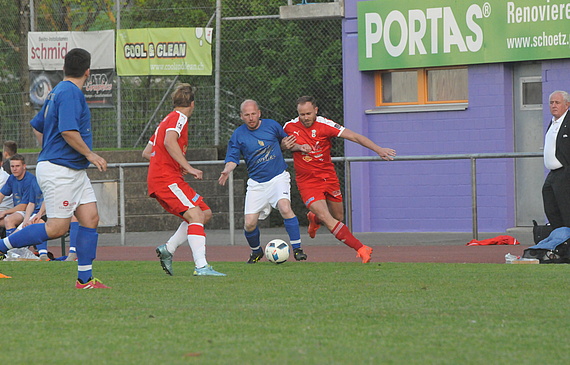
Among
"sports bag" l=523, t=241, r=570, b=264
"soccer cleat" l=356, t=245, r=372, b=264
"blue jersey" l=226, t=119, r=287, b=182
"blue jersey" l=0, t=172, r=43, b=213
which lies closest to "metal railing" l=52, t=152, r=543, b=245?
"blue jersey" l=0, t=172, r=43, b=213

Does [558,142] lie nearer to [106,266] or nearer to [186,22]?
[106,266]

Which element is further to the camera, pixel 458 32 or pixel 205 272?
pixel 458 32

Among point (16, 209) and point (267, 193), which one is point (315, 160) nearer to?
point (267, 193)

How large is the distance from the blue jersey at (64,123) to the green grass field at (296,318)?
109cm

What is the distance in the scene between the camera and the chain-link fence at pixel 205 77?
2023cm

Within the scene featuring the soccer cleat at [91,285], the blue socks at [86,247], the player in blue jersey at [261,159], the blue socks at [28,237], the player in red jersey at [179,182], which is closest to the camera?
the blue socks at [86,247]

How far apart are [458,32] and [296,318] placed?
11.7 m

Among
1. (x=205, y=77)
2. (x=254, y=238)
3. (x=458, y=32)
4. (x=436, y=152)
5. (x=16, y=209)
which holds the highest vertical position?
(x=458, y=32)

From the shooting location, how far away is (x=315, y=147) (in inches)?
463

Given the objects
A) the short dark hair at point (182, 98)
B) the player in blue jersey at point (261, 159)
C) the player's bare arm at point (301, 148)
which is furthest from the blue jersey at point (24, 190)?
the short dark hair at point (182, 98)

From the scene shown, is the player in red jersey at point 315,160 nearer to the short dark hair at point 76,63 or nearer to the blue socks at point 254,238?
the blue socks at point 254,238

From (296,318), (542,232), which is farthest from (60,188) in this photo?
(542,232)

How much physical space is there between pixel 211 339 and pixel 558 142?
6761 mm

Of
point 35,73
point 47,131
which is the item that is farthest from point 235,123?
point 47,131
